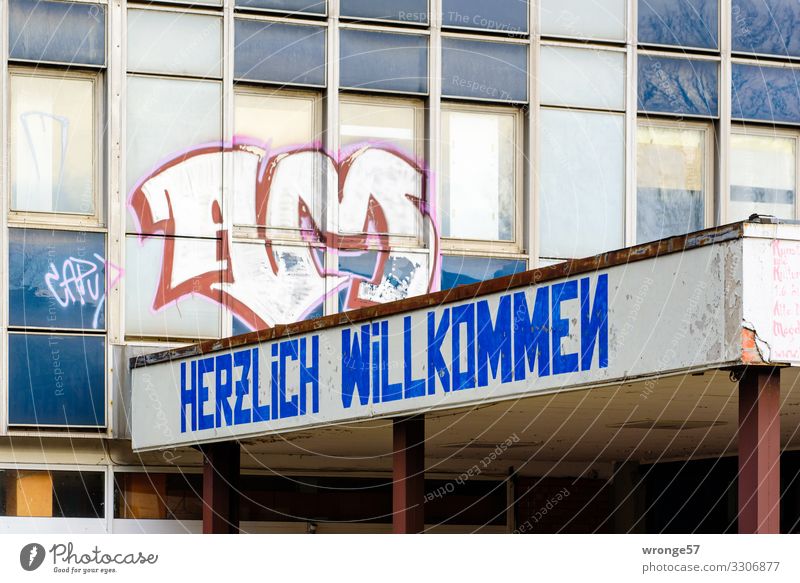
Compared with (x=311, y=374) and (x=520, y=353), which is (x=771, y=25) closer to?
(x=311, y=374)

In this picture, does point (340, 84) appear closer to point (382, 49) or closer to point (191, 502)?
point (382, 49)

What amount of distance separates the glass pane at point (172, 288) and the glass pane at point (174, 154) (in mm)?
203

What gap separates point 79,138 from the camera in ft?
64.0

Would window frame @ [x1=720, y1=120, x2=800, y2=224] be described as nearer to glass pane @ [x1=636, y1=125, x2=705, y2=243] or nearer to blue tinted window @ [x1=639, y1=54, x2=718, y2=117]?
glass pane @ [x1=636, y1=125, x2=705, y2=243]

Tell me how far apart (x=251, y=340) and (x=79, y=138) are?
4825mm

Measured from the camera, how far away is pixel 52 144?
1939 centimetres

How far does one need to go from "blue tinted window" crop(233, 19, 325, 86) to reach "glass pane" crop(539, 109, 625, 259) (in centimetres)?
302

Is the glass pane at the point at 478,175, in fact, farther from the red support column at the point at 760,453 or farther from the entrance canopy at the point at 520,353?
the red support column at the point at 760,453

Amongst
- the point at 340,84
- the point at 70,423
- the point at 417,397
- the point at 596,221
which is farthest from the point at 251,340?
the point at 596,221

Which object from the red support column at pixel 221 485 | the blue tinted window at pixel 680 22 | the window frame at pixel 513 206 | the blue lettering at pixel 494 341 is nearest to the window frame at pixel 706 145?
the blue tinted window at pixel 680 22

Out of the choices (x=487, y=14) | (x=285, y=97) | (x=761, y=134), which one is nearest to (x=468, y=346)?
(x=285, y=97)

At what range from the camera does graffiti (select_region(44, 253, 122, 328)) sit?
19016 mm

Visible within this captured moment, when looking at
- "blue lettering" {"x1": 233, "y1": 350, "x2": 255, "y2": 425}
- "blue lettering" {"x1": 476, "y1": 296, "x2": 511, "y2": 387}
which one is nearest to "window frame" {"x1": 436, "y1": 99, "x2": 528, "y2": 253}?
"blue lettering" {"x1": 233, "y1": 350, "x2": 255, "y2": 425}

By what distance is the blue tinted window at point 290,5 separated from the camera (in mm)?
20109
